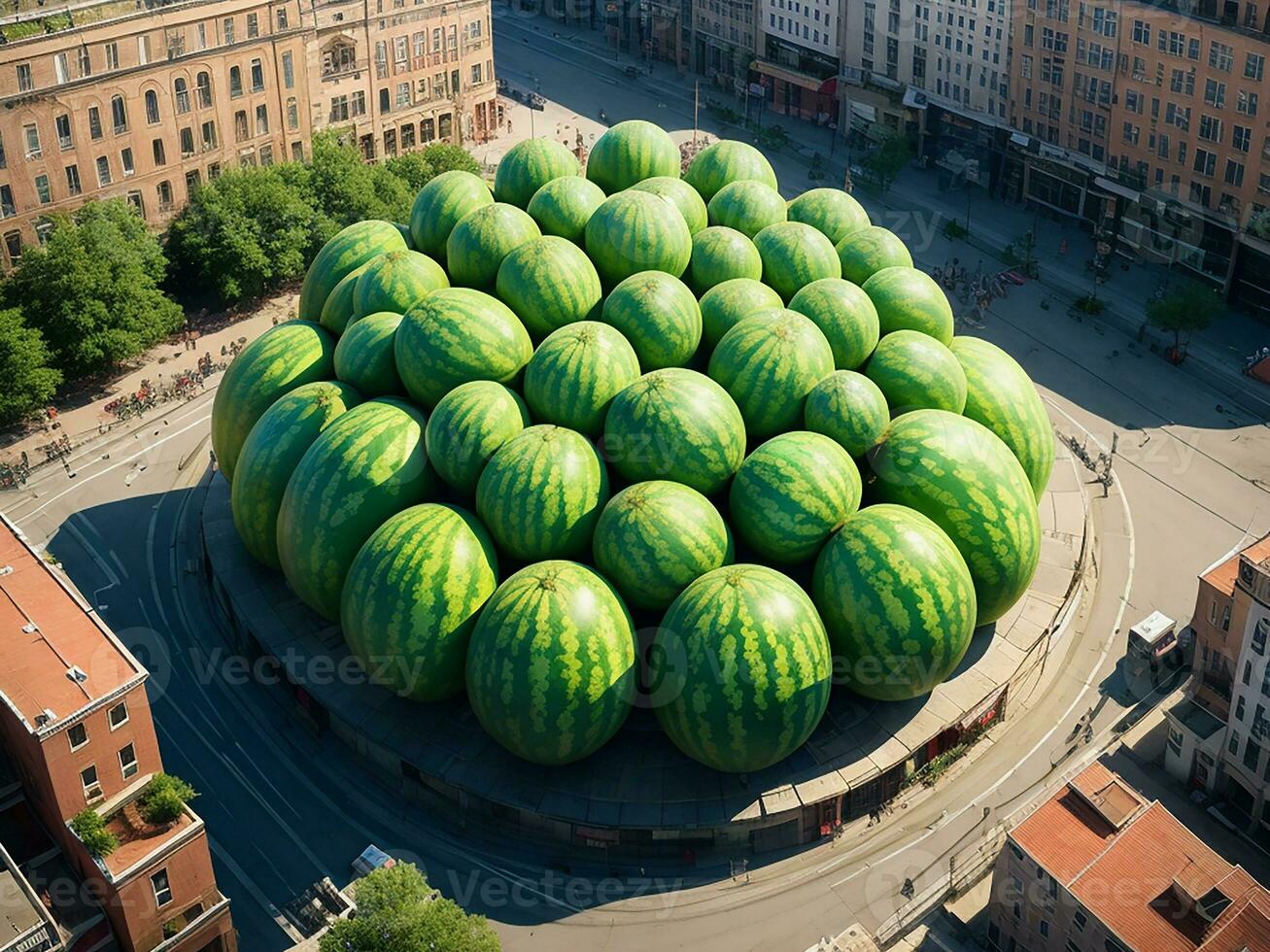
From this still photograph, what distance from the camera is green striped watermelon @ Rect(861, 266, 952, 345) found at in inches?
2339

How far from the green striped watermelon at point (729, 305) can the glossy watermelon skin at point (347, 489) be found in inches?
491

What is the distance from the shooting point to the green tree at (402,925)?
42.1m

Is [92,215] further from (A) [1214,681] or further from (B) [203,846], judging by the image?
(A) [1214,681]

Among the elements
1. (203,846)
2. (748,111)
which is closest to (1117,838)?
(203,846)

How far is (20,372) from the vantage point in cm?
7338

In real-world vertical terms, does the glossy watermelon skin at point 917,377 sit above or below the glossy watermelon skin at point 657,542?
above

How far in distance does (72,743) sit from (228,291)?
4536 cm

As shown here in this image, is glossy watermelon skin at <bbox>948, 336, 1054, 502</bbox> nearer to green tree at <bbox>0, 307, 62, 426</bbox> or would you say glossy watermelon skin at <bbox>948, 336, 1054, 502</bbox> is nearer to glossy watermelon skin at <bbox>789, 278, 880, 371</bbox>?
glossy watermelon skin at <bbox>789, 278, 880, 371</bbox>

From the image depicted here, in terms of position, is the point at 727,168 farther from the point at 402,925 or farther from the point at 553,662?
the point at 402,925

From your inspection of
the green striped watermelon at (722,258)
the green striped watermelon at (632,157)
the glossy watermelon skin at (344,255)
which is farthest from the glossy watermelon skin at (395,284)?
the green striped watermelon at (632,157)

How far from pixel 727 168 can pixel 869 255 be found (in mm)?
9408

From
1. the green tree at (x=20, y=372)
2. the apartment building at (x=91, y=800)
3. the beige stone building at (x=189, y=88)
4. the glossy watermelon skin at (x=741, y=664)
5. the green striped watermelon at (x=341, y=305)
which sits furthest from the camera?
the beige stone building at (x=189, y=88)

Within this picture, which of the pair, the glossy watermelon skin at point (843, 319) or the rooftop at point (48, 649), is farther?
the glossy watermelon skin at point (843, 319)

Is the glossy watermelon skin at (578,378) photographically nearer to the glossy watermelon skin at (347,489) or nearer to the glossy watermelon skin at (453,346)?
the glossy watermelon skin at (453,346)
